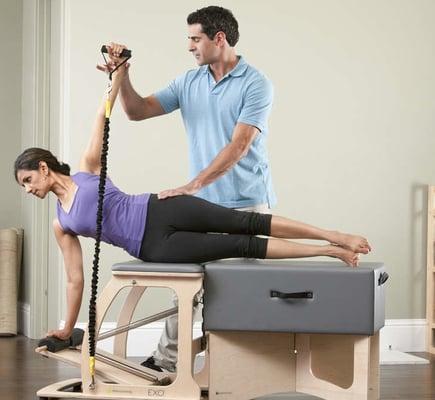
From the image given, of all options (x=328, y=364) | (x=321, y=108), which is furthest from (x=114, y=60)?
(x=321, y=108)

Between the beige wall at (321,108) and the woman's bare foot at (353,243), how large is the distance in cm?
154

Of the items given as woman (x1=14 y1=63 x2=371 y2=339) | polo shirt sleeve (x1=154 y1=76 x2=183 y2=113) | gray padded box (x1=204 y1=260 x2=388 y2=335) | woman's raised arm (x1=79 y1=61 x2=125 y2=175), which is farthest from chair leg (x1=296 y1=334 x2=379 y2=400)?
polo shirt sleeve (x1=154 y1=76 x2=183 y2=113)

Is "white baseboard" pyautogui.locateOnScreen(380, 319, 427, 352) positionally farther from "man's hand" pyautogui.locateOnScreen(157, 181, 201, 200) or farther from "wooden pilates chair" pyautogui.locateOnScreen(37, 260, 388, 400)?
"man's hand" pyautogui.locateOnScreen(157, 181, 201, 200)

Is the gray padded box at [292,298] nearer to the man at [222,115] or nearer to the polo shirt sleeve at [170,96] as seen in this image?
the man at [222,115]

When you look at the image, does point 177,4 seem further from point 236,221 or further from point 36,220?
point 236,221

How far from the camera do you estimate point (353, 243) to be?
3.42 metres

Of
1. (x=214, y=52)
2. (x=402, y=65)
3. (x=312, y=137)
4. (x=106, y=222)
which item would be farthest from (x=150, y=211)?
(x=402, y=65)

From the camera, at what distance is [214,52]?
3.78 metres

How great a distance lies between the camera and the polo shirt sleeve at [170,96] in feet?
12.9

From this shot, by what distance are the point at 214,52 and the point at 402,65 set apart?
5.20ft

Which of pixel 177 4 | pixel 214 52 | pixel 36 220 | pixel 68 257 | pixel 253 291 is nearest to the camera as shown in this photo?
pixel 253 291

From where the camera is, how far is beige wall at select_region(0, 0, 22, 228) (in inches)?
235

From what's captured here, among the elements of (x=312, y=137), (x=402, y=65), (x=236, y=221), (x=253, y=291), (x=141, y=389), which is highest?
(x=402, y=65)

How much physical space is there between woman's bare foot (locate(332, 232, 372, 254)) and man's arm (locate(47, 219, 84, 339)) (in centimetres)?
88
